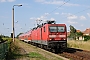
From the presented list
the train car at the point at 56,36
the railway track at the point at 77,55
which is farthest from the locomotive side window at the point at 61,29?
the railway track at the point at 77,55

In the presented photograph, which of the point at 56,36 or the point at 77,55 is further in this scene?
the point at 56,36

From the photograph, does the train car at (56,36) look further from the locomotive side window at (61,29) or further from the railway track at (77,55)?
the railway track at (77,55)

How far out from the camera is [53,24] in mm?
26344

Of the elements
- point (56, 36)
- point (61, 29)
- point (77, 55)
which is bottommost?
point (77, 55)

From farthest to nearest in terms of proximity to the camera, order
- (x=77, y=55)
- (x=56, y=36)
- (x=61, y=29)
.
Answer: (x=61, y=29), (x=56, y=36), (x=77, y=55)

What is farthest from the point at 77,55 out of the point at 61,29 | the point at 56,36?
the point at 61,29

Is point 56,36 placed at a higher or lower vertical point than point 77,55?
higher

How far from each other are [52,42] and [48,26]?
6.28 feet

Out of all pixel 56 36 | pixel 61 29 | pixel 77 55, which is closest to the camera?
pixel 77 55

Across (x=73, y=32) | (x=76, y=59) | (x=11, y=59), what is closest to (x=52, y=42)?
(x=76, y=59)

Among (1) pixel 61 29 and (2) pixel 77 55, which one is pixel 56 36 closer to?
(1) pixel 61 29

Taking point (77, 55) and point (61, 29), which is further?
point (61, 29)

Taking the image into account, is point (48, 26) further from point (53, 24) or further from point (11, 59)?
point (11, 59)

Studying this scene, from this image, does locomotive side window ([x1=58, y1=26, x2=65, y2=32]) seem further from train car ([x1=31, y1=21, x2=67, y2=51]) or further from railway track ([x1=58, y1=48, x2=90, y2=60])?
railway track ([x1=58, y1=48, x2=90, y2=60])
